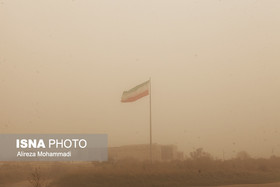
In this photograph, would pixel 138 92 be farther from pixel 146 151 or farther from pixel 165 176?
pixel 146 151

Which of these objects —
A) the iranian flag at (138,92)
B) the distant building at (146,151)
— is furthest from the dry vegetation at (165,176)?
the distant building at (146,151)

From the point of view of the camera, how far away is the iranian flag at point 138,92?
14547 millimetres

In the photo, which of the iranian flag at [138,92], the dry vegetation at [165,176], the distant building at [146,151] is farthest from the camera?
the distant building at [146,151]

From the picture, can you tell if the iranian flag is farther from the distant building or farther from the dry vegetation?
the distant building

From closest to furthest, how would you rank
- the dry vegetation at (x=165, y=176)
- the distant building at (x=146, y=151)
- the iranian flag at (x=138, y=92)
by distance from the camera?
the dry vegetation at (x=165, y=176)
the iranian flag at (x=138, y=92)
the distant building at (x=146, y=151)

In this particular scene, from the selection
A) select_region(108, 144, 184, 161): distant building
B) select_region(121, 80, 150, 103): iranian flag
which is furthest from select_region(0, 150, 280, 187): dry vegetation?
select_region(108, 144, 184, 161): distant building

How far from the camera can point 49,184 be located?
11.5 metres

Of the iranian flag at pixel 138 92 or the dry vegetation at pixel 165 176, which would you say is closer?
the dry vegetation at pixel 165 176

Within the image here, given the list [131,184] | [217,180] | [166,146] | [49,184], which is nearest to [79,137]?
[49,184]

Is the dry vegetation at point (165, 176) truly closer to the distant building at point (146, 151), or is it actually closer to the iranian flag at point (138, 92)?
the iranian flag at point (138, 92)

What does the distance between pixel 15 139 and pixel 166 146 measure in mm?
11700

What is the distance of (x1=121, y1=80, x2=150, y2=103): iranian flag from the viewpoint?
47.7ft

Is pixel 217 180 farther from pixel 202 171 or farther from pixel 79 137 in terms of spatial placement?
pixel 79 137

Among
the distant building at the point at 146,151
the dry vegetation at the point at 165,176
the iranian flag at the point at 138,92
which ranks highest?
the iranian flag at the point at 138,92
